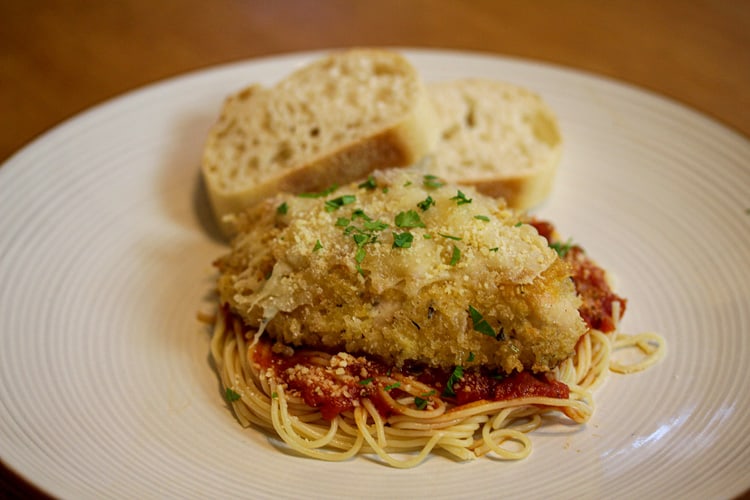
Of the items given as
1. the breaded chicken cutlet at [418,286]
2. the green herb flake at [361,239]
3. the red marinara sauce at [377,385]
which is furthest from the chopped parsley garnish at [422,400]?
the green herb flake at [361,239]

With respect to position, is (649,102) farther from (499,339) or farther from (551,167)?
(499,339)

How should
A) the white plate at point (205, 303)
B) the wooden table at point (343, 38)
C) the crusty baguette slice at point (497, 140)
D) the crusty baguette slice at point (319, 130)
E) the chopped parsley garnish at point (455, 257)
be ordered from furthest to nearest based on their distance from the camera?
the wooden table at point (343, 38) → the crusty baguette slice at point (497, 140) → the crusty baguette slice at point (319, 130) → the chopped parsley garnish at point (455, 257) → the white plate at point (205, 303)

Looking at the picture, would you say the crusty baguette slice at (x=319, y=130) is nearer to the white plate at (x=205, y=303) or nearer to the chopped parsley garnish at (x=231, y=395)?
the white plate at (x=205, y=303)

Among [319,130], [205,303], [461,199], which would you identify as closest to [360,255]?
[461,199]

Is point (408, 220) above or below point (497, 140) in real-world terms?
above

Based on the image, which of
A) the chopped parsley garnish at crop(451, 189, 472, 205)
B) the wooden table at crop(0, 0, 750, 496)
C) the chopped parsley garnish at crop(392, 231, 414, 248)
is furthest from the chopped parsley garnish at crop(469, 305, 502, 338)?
the wooden table at crop(0, 0, 750, 496)

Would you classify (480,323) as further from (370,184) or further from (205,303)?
(205,303)

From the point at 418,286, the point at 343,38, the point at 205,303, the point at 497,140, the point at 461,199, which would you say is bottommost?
the point at 205,303
